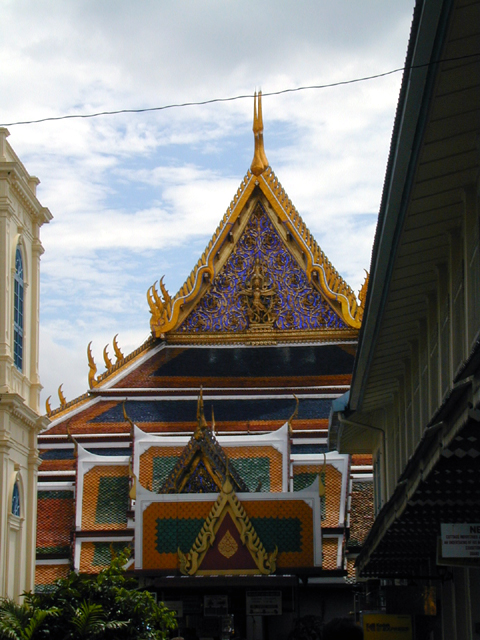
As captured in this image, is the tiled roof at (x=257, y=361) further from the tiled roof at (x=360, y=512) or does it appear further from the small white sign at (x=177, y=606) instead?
the small white sign at (x=177, y=606)

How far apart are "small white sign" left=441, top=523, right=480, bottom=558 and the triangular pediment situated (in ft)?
75.4

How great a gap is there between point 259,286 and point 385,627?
2086 centimetres

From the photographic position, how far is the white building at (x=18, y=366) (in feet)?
62.7

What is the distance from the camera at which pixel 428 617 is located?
563 inches

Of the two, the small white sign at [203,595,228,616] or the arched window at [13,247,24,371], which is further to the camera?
the small white sign at [203,595,228,616]

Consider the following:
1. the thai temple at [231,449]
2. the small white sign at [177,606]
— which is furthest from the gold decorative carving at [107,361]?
the small white sign at [177,606]

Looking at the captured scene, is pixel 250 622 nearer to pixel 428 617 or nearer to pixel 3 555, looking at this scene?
pixel 3 555

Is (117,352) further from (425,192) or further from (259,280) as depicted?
(425,192)

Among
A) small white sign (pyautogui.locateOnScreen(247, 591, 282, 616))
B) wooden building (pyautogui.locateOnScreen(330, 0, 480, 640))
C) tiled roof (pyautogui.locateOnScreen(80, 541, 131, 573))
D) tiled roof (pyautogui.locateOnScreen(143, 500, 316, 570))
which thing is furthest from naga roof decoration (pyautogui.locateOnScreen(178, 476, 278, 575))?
tiled roof (pyautogui.locateOnScreen(80, 541, 131, 573))

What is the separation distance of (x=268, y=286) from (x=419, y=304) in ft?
68.9

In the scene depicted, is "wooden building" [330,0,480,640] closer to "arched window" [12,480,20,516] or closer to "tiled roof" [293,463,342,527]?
"arched window" [12,480,20,516]

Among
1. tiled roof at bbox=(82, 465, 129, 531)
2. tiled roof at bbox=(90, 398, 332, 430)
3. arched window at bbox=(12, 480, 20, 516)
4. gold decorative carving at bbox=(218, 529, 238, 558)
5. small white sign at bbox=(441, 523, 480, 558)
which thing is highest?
tiled roof at bbox=(90, 398, 332, 430)

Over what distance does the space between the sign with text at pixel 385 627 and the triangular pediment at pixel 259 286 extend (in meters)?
19.6

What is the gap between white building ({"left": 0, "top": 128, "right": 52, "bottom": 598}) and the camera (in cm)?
1912
